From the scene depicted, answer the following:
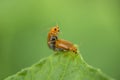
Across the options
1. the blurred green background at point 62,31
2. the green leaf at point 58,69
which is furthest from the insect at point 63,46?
the blurred green background at point 62,31

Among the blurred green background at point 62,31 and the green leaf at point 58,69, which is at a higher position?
the blurred green background at point 62,31

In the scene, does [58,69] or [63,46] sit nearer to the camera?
[58,69]

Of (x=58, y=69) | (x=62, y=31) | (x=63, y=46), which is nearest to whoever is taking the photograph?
(x=58, y=69)

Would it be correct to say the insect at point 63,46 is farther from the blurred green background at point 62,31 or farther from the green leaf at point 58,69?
the blurred green background at point 62,31

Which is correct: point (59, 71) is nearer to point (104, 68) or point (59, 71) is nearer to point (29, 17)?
point (104, 68)

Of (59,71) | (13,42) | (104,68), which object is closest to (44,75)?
(59,71)

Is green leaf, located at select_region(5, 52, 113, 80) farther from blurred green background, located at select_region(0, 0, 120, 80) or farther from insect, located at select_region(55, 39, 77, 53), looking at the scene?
blurred green background, located at select_region(0, 0, 120, 80)

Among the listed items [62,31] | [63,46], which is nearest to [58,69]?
[63,46]

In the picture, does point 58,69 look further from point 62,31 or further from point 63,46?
point 62,31
